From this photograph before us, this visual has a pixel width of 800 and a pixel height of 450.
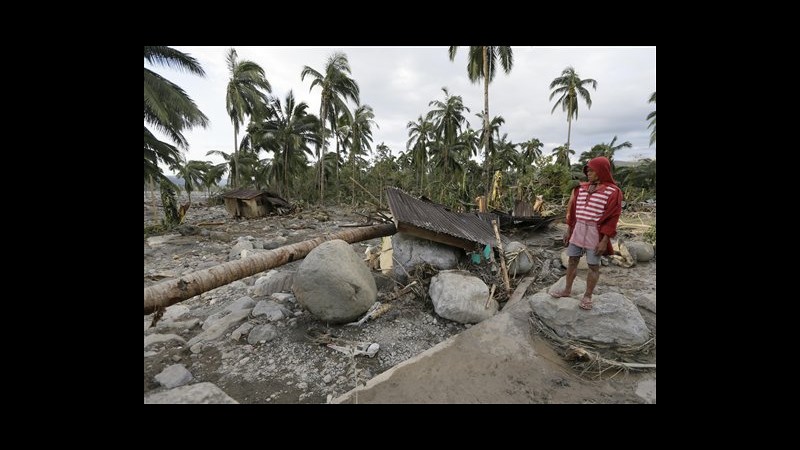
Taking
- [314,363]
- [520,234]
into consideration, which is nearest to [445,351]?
[314,363]

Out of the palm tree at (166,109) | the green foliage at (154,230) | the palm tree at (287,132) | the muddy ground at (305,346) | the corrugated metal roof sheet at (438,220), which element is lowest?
the muddy ground at (305,346)

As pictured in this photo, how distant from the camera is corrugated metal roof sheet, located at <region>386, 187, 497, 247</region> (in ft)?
18.1

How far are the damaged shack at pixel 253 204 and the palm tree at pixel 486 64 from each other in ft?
45.5

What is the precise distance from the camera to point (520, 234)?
34.7ft

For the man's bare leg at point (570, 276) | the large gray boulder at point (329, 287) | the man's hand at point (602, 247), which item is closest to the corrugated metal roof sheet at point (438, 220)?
the large gray boulder at point (329, 287)

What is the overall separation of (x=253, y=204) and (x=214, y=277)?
17278 mm

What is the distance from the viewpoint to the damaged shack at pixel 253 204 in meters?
19.1

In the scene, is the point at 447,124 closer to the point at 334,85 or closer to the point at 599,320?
the point at 334,85

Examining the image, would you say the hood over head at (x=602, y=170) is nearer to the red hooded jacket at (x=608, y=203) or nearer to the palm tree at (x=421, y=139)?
the red hooded jacket at (x=608, y=203)

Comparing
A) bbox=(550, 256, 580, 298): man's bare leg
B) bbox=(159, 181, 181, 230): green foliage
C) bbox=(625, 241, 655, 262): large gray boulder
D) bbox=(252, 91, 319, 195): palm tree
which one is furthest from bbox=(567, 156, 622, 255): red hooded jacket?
bbox=(252, 91, 319, 195): palm tree
